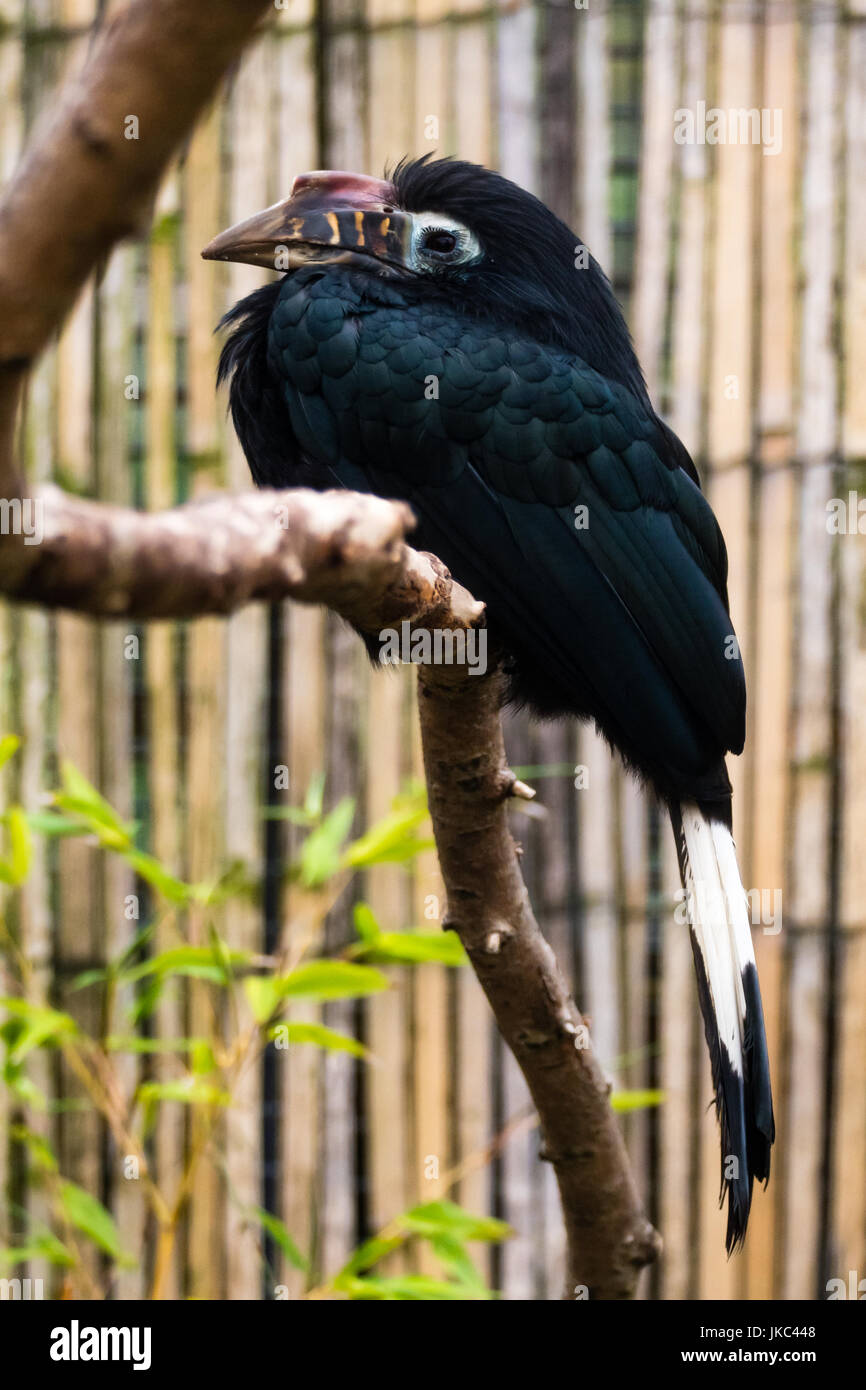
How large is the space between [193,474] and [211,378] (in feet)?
0.49

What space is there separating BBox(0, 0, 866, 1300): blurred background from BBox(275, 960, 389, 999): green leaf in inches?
18.9

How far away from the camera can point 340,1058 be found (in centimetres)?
197

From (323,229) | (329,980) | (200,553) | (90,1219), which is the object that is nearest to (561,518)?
(323,229)

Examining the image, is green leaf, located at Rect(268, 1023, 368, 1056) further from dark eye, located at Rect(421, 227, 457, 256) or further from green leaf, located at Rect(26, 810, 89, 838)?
dark eye, located at Rect(421, 227, 457, 256)

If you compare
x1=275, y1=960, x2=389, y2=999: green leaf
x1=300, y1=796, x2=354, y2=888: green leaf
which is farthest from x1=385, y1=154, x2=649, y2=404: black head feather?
x1=275, y1=960, x2=389, y2=999: green leaf

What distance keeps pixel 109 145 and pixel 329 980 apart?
1.16 metres

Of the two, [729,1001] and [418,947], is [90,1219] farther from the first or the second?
[729,1001]

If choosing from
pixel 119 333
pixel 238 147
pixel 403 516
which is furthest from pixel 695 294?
pixel 403 516

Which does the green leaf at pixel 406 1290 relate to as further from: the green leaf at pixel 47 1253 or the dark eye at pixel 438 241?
the dark eye at pixel 438 241

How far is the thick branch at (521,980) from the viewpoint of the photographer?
3.59 feet

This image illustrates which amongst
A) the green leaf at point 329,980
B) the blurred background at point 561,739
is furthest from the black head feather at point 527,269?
the green leaf at point 329,980

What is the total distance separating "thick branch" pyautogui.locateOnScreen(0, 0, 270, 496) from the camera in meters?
0.43

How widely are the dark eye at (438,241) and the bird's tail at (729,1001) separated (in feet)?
2.25

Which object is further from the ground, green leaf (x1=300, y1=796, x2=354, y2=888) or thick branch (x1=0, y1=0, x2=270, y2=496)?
thick branch (x1=0, y1=0, x2=270, y2=496)
